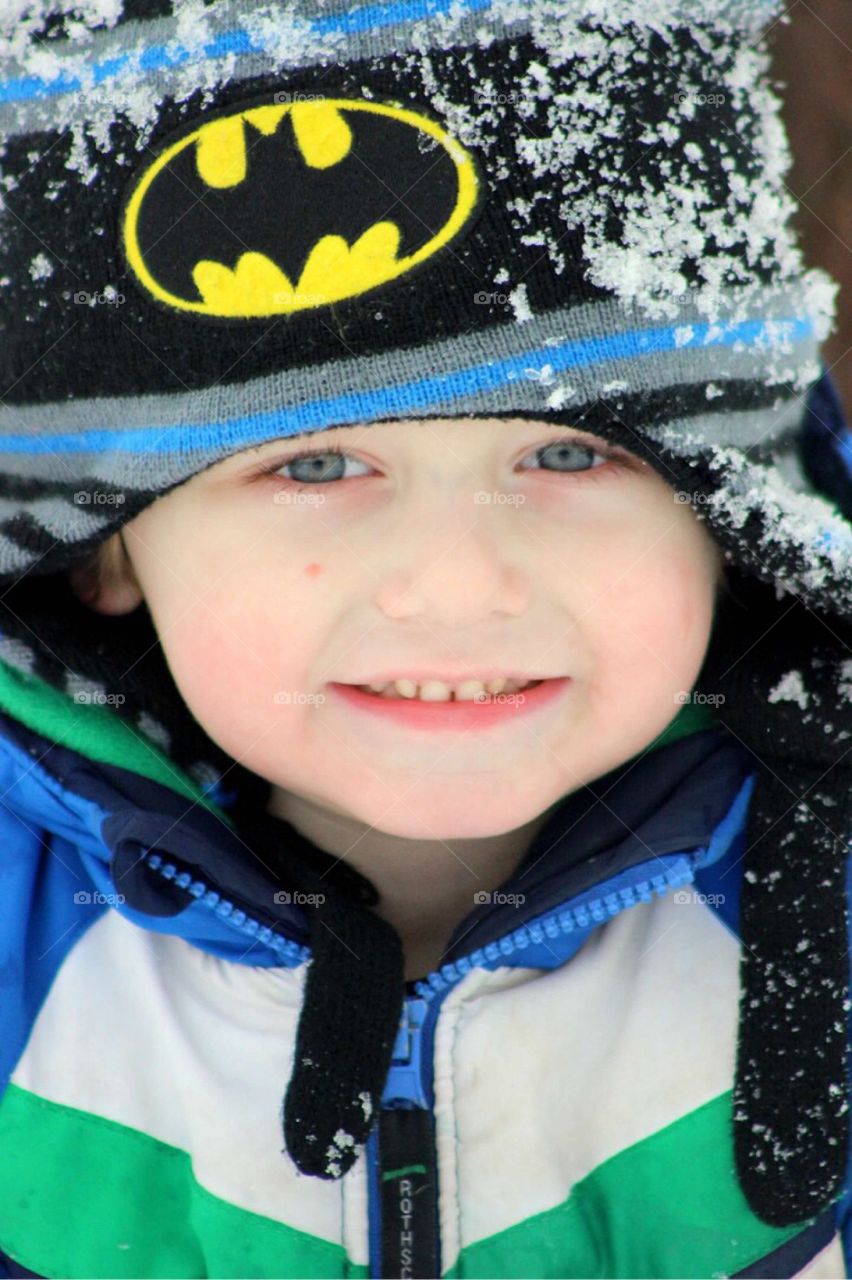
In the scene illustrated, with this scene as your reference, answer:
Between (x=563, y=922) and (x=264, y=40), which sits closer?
(x=264, y=40)

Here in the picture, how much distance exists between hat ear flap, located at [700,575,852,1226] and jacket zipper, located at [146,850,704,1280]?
10 centimetres

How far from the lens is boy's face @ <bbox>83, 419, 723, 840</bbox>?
1.15 meters

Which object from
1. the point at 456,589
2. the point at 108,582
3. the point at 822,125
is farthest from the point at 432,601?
the point at 822,125

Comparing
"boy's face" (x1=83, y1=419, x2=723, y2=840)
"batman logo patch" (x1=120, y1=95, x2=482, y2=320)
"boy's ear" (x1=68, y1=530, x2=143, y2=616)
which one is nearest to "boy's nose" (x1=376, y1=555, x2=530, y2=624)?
"boy's face" (x1=83, y1=419, x2=723, y2=840)

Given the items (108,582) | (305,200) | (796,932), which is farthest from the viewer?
(108,582)

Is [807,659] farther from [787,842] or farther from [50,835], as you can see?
[50,835]

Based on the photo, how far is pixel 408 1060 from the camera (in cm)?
129

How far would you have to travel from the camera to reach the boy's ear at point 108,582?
1408mm

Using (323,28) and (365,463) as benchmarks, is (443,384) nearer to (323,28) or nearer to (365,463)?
(365,463)

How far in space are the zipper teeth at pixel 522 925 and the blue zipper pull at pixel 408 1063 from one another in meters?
0.02

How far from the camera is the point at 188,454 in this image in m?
1.12

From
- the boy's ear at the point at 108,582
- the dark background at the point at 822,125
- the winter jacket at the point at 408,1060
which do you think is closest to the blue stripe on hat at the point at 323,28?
the boy's ear at the point at 108,582

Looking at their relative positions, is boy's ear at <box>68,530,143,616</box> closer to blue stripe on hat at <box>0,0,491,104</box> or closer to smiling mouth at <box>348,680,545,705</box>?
smiling mouth at <box>348,680,545,705</box>

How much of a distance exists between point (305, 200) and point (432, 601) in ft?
1.11
